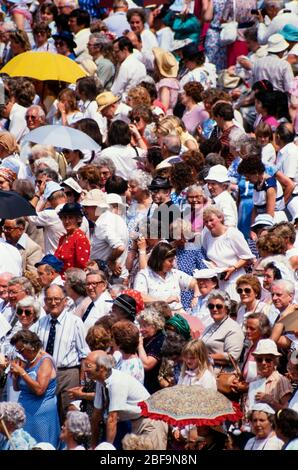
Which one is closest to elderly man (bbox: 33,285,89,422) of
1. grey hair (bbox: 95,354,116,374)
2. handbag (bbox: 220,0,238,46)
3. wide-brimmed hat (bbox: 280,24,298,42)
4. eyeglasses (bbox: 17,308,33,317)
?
eyeglasses (bbox: 17,308,33,317)

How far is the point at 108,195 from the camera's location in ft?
49.7

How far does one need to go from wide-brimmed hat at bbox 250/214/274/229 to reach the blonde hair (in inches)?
106

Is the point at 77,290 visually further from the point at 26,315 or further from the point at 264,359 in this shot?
the point at 264,359

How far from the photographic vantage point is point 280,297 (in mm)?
13289

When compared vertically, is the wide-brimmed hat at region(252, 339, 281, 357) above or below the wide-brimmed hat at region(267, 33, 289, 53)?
above

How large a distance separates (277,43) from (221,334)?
259 inches

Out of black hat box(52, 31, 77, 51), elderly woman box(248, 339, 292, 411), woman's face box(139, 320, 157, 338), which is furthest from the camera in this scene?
black hat box(52, 31, 77, 51)

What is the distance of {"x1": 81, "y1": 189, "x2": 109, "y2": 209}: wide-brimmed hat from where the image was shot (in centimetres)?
1508

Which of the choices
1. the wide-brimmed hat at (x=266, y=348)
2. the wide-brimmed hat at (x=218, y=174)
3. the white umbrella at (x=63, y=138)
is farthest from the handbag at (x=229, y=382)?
the white umbrella at (x=63, y=138)

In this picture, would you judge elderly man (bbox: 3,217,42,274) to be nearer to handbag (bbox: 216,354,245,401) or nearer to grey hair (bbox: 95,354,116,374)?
handbag (bbox: 216,354,245,401)

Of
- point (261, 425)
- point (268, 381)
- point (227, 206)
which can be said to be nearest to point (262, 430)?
point (261, 425)

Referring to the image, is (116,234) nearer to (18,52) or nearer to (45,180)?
(45,180)

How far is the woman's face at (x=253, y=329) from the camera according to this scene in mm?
12914

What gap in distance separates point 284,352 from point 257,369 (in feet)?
1.63
